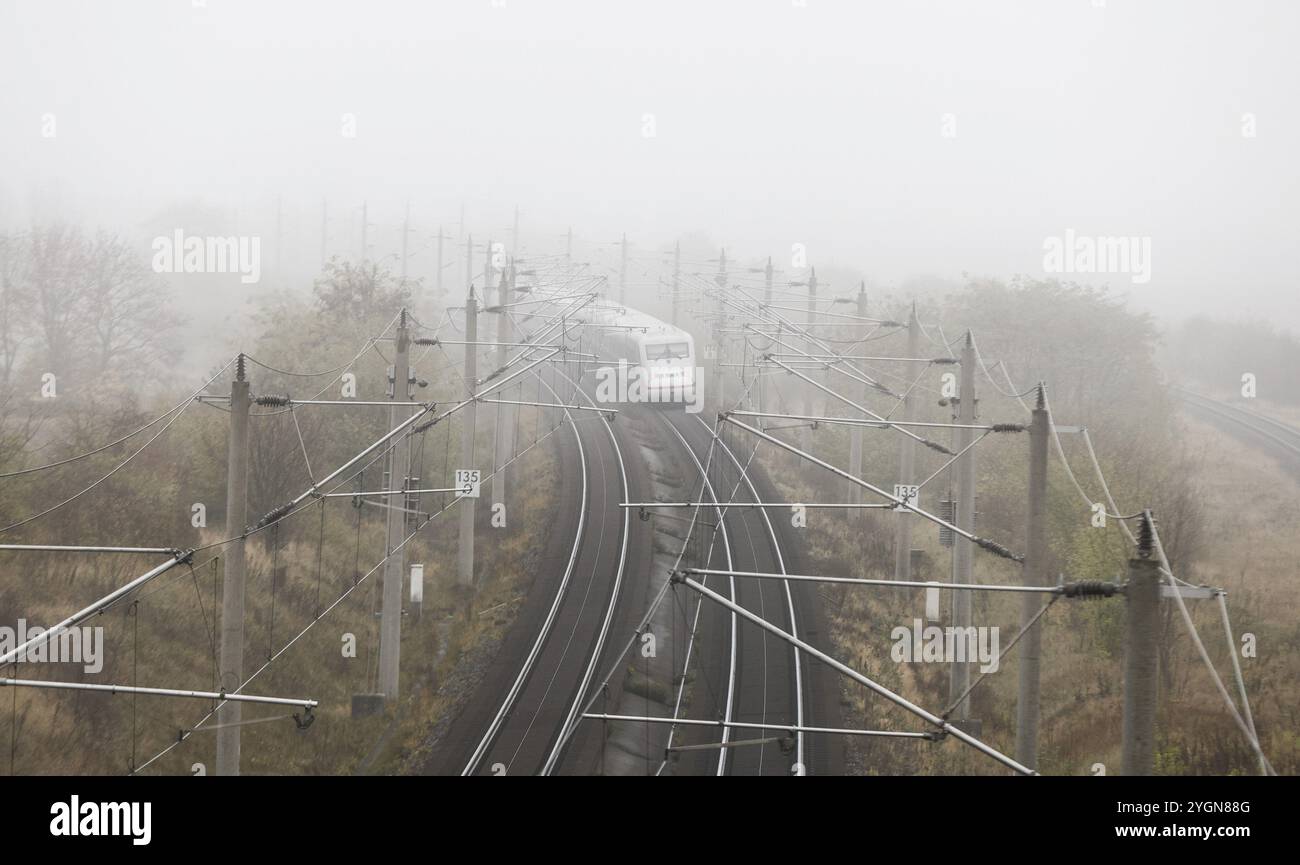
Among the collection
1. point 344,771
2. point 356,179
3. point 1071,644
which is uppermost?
point 356,179

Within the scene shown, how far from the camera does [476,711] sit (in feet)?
63.5

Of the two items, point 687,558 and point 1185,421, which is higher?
point 1185,421

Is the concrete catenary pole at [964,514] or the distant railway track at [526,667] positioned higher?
the concrete catenary pole at [964,514]

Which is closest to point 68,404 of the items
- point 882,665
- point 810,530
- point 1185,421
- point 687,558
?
point 687,558

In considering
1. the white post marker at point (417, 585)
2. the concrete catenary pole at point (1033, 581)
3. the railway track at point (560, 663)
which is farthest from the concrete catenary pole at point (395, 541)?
the concrete catenary pole at point (1033, 581)

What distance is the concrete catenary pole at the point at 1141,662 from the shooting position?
26.7 feet

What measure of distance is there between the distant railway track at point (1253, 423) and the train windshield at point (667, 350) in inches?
949

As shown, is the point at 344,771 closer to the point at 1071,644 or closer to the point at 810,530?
the point at 1071,644

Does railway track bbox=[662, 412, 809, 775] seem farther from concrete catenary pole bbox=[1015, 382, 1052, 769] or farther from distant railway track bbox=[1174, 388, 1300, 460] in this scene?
distant railway track bbox=[1174, 388, 1300, 460]

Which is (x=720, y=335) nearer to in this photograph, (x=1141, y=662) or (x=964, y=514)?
(x=964, y=514)

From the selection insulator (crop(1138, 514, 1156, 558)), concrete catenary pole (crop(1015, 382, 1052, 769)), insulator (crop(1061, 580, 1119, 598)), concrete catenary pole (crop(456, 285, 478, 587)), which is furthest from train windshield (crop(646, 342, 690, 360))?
insulator (crop(1138, 514, 1156, 558))

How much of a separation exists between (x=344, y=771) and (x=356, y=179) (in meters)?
130

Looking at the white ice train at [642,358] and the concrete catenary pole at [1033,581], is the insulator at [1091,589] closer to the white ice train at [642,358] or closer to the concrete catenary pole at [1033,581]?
the concrete catenary pole at [1033,581]
